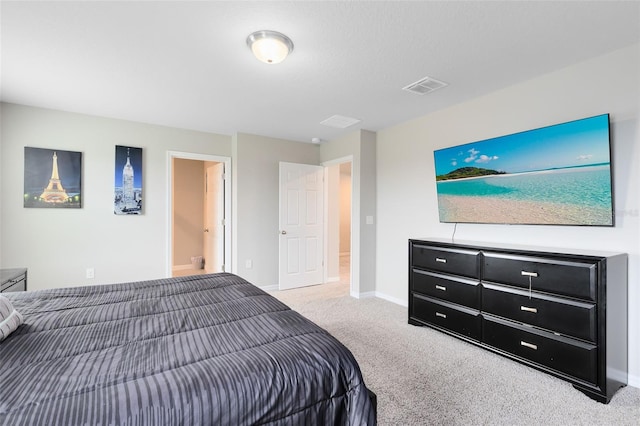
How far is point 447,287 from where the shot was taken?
117 inches

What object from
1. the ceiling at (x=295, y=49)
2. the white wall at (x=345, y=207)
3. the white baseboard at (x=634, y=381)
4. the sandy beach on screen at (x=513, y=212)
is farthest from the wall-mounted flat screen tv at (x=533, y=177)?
the white wall at (x=345, y=207)

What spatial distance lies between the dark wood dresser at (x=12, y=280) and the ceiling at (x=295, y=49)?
5.85 feet

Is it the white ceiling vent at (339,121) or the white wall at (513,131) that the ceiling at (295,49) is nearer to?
the white wall at (513,131)

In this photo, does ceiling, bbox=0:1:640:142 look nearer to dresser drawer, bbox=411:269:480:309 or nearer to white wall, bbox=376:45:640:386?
white wall, bbox=376:45:640:386

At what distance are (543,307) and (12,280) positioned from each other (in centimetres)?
438

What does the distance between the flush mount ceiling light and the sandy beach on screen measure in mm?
2328

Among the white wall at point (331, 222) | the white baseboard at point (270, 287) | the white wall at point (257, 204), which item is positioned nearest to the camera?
the white wall at point (257, 204)

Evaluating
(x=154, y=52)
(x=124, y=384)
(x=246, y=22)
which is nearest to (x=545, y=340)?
(x=124, y=384)

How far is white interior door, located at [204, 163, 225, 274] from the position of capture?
15.9ft

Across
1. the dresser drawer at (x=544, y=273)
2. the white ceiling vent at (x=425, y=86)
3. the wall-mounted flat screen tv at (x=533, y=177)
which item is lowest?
the dresser drawer at (x=544, y=273)

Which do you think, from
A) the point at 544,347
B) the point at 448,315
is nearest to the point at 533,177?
the point at 544,347

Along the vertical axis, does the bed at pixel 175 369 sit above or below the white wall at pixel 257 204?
below

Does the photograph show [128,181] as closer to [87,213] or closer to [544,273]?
[87,213]

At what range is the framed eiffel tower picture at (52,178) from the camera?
3445 millimetres
